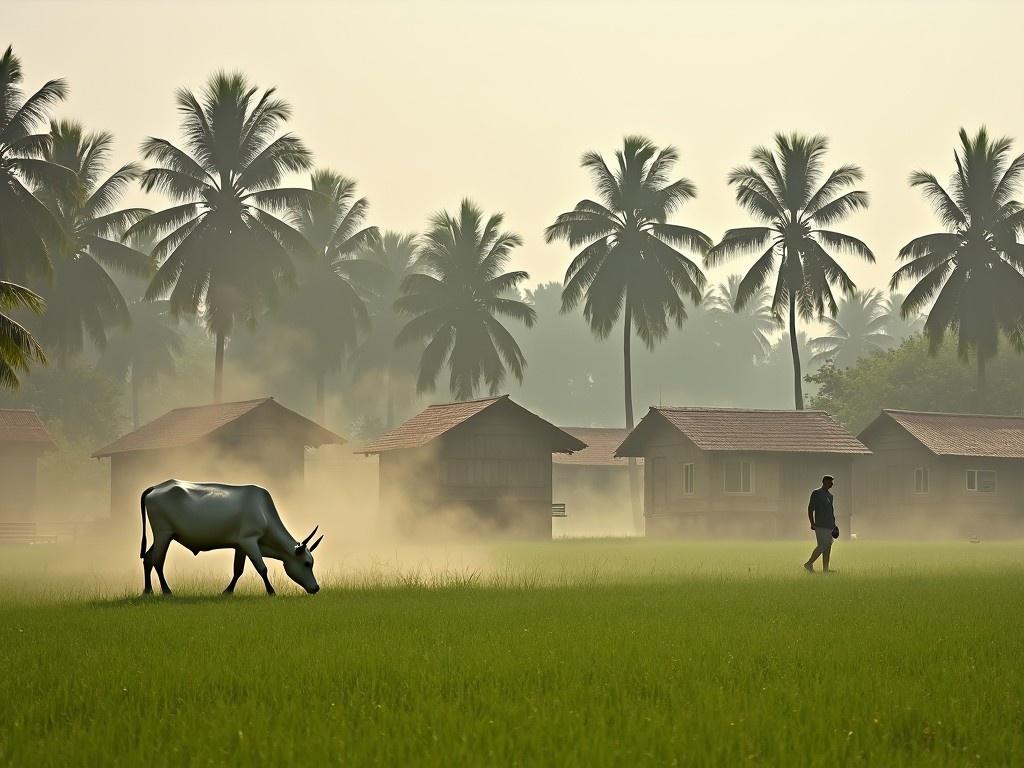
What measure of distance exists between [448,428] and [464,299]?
21341 millimetres

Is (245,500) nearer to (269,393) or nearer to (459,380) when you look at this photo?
(459,380)

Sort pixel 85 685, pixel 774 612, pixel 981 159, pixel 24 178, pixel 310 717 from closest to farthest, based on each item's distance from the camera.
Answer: pixel 310 717
pixel 85 685
pixel 774 612
pixel 24 178
pixel 981 159

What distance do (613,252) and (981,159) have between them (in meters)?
16.7

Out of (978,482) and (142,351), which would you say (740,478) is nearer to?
(978,482)

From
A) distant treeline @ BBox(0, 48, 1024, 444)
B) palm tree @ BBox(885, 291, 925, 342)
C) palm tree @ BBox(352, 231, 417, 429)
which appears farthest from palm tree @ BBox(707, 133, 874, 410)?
palm tree @ BBox(885, 291, 925, 342)

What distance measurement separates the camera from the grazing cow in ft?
66.5

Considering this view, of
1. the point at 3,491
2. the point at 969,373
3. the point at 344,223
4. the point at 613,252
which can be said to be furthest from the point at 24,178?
the point at 969,373

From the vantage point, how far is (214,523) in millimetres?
20344

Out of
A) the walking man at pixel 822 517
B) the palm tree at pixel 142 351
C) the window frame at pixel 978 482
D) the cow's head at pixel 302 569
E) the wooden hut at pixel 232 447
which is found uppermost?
the palm tree at pixel 142 351

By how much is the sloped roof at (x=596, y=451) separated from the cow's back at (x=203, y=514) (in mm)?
58807

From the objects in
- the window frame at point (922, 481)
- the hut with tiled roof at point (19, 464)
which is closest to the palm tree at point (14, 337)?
the hut with tiled roof at point (19, 464)

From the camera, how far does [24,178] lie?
Result: 47.1 meters

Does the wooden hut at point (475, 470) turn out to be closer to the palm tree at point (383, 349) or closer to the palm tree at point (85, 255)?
the palm tree at point (85, 255)

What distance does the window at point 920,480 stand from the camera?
6075 cm
